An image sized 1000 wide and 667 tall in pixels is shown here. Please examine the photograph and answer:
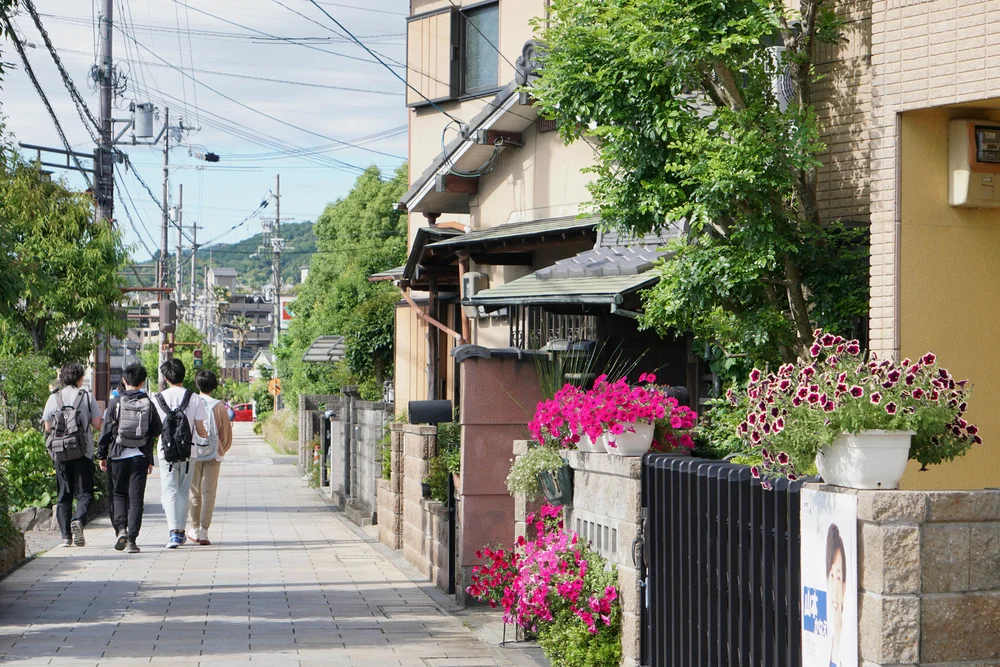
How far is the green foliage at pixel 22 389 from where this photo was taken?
61.7ft

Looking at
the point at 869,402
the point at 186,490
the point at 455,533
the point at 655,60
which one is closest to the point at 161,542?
the point at 186,490

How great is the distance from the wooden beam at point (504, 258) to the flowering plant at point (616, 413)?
6971 millimetres

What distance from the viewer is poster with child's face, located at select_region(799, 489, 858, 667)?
4.61 metres

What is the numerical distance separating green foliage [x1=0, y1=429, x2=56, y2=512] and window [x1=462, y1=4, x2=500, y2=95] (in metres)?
8.22

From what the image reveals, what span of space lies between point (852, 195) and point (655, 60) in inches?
82.7

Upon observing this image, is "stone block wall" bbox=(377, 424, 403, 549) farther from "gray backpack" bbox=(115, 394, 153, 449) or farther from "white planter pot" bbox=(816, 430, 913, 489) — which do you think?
"white planter pot" bbox=(816, 430, 913, 489)

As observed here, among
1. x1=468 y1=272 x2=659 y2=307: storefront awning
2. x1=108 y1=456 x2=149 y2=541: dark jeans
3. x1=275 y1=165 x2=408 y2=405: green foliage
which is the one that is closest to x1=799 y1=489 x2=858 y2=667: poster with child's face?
x1=468 y1=272 x2=659 y2=307: storefront awning

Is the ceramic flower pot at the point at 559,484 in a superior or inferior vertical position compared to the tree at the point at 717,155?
inferior

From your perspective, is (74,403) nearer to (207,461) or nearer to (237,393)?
(207,461)

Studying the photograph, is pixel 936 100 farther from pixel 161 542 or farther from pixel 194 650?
pixel 161 542

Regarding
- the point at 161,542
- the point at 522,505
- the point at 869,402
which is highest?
the point at 869,402

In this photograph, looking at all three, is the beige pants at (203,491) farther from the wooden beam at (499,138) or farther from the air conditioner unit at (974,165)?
the air conditioner unit at (974,165)

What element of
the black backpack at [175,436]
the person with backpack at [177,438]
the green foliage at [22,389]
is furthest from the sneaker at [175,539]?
the green foliage at [22,389]

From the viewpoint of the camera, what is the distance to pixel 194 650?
8.10 m
